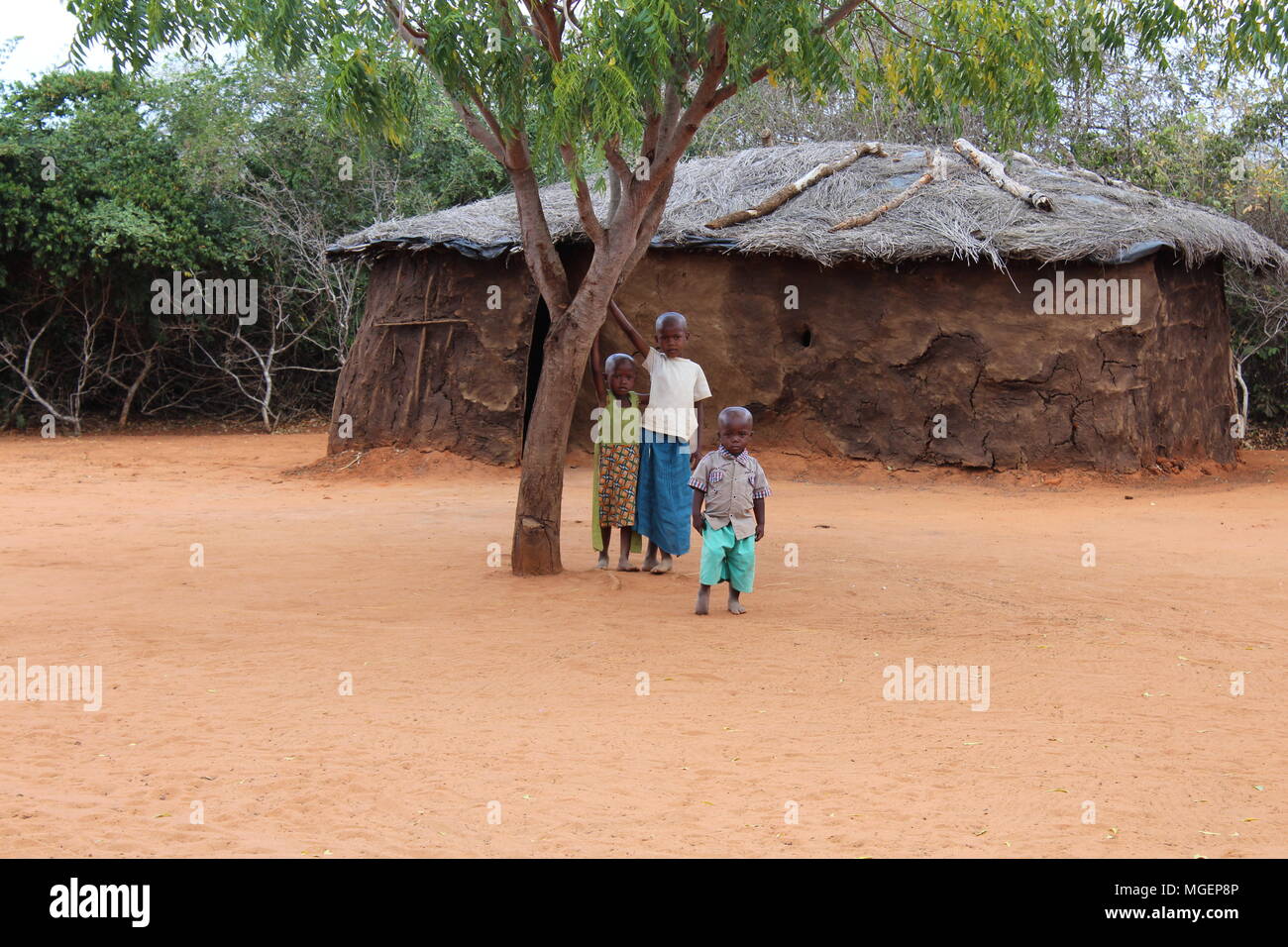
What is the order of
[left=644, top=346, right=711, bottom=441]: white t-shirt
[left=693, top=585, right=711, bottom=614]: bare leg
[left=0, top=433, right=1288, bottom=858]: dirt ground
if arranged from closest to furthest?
1. [left=0, top=433, right=1288, bottom=858]: dirt ground
2. [left=693, top=585, right=711, bottom=614]: bare leg
3. [left=644, top=346, right=711, bottom=441]: white t-shirt

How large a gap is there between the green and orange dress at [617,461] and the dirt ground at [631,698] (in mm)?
415

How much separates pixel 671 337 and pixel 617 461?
2.65 ft

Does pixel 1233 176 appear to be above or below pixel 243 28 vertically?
above

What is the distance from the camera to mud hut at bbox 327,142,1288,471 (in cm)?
1238

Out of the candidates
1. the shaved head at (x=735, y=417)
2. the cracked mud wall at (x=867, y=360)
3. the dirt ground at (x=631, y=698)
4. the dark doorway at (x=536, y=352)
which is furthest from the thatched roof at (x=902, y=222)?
the shaved head at (x=735, y=417)

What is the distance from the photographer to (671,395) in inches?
277

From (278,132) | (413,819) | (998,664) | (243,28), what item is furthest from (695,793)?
(278,132)

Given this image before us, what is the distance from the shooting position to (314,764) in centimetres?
383

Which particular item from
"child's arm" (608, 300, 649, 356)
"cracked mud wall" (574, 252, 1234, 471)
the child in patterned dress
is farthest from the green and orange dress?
"cracked mud wall" (574, 252, 1234, 471)

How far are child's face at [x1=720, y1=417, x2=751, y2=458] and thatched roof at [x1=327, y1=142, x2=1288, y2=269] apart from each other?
22.5 ft

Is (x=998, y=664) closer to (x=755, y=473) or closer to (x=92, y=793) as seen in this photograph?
(x=755, y=473)

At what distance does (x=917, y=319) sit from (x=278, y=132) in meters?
10.5

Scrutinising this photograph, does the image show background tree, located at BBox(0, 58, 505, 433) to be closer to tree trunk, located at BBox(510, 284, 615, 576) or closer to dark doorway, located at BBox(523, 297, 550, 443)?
dark doorway, located at BBox(523, 297, 550, 443)

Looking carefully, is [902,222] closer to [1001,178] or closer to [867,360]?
[867,360]
